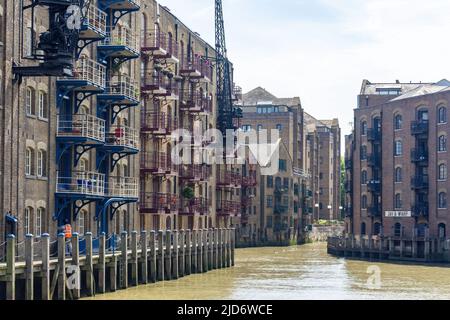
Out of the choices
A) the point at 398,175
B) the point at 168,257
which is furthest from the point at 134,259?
the point at 398,175

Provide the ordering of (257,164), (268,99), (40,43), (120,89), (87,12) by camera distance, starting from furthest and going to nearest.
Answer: (268,99) → (257,164) → (120,89) → (87,12) → (40,43)

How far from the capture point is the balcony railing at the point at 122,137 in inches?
1961

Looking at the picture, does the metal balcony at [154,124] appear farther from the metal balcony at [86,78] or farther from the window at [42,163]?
the window at [42,163]

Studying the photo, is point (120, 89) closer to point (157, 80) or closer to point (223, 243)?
point (157, 80)

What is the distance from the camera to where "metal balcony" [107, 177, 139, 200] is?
49875 millimetres

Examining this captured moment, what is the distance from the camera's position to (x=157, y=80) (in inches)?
2376

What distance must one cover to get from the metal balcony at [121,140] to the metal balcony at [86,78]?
2772 millimetres

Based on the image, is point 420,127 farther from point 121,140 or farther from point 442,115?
point 121,140

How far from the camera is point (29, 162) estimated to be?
137 feet

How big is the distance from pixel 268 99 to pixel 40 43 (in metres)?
93.8

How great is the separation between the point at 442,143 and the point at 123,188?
119 ft

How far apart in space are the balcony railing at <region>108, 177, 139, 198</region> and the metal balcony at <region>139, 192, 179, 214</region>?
2.83m

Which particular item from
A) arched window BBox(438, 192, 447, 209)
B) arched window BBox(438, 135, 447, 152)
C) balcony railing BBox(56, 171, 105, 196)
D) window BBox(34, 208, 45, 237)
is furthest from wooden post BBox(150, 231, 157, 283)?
arched window BBox(438, 135, 447, 152)
